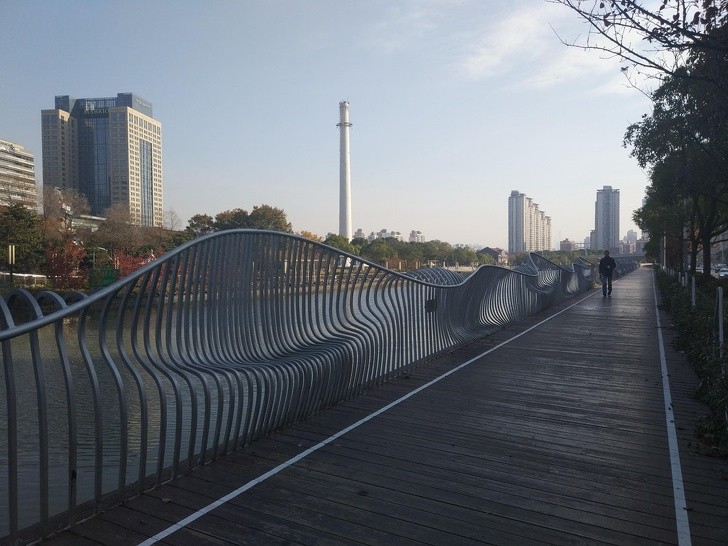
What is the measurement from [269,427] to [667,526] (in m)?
2.67

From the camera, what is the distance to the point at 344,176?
303ft

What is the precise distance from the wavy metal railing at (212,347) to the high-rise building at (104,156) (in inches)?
3160

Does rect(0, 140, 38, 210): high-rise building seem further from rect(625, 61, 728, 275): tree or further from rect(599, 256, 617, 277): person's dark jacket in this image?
rect(625, 61, 728, 275): tree

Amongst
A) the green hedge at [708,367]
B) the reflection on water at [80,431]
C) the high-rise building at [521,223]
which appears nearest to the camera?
the reflection on water at [80,431]

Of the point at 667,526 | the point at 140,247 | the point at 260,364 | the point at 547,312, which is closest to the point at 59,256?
the point at 140,247

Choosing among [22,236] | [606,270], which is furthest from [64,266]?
[606,270]

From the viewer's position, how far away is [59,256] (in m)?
30.9

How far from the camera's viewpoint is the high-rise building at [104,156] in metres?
84.2

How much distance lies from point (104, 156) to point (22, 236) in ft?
206

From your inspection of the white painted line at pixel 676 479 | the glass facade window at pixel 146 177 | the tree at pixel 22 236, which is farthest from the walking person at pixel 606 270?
the glass facade window at pixel 146 177

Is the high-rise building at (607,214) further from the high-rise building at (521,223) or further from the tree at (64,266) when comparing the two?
the tree at (64,266)

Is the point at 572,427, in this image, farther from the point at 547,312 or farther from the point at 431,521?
the point at 547,312

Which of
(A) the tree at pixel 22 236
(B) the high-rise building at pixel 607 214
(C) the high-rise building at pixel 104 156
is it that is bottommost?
(A) the tree at pixel 22 236

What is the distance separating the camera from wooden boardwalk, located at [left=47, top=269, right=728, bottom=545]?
3.06 m
